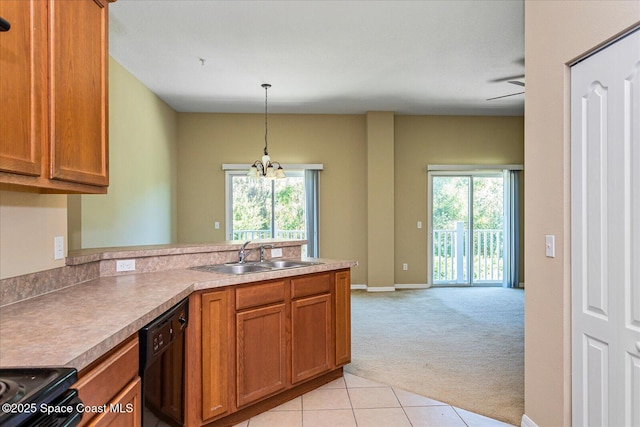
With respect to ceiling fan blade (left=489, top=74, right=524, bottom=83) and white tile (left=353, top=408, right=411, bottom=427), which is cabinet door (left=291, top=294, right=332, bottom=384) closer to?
white tile (left=353, top=408, right=411, bottom=427)

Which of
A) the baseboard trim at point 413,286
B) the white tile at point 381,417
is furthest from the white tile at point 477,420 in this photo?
the baseboard trim at point 413,286

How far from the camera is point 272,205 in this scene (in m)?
6.62

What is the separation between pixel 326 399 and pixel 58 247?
76.4 inches

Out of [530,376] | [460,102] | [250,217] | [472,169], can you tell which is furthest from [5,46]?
[472,169]

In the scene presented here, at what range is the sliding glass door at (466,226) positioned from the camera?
266 inches

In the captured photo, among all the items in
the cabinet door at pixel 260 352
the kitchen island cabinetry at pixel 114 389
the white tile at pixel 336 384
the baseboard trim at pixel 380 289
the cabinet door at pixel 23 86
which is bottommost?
the white tile at pixel 336 384

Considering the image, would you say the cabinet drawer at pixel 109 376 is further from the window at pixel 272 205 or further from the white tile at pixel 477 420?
the window at pixel 272 205

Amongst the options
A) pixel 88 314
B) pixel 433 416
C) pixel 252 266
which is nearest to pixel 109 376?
pixel 88 314

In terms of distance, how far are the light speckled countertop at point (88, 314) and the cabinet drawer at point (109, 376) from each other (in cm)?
6

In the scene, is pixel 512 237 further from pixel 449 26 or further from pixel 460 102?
pixel 449 26

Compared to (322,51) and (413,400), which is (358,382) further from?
(322,51)

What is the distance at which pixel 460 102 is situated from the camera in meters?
5.98

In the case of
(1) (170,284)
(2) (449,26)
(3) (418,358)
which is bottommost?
(3) (418,358)

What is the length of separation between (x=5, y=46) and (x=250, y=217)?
5.36 m
